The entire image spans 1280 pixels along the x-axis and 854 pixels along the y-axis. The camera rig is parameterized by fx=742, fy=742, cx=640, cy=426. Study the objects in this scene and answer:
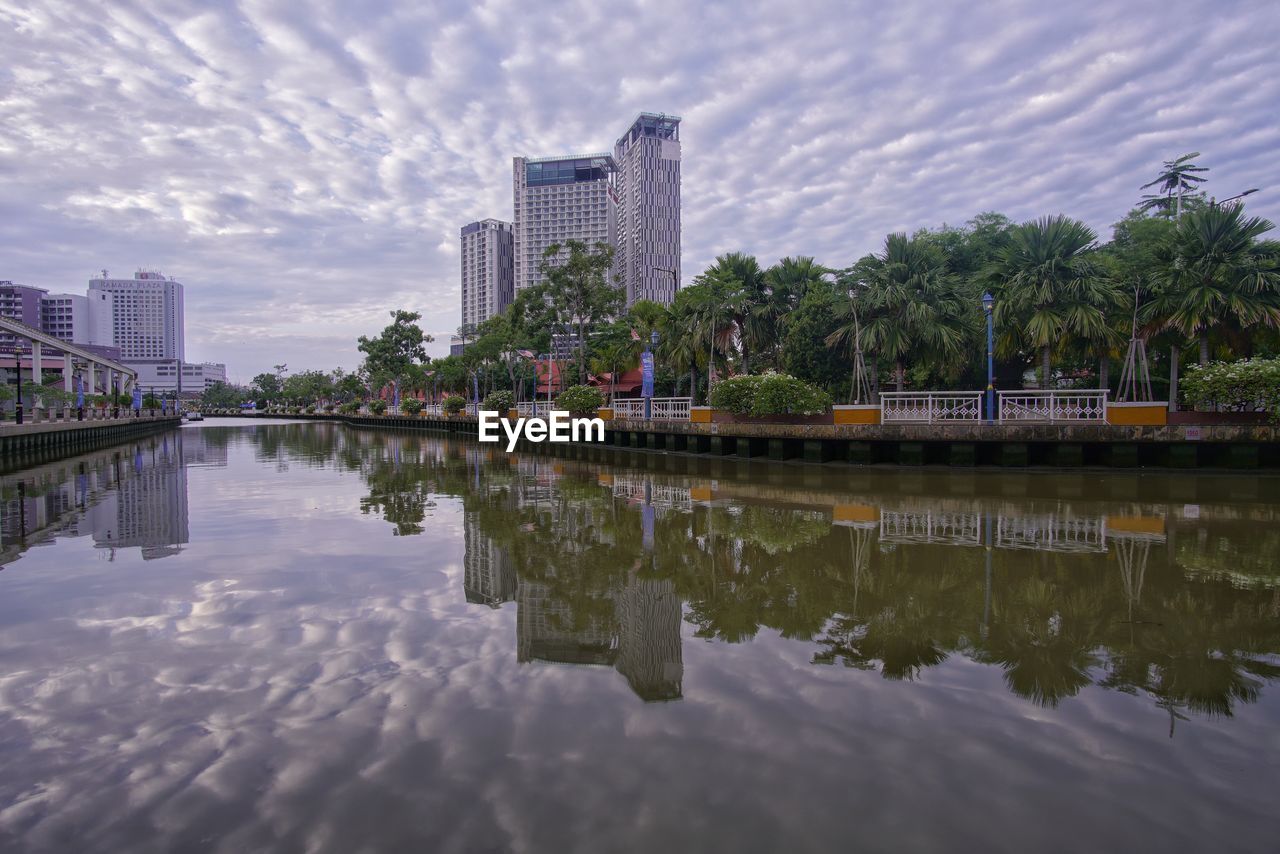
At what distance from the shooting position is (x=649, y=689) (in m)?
5.37

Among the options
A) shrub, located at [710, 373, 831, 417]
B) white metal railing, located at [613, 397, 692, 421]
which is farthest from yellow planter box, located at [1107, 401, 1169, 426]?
white metal railing, located at [613, 397, 692, 421]

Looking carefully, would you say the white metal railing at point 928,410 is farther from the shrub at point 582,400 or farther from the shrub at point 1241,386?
the shrub at point 582,400

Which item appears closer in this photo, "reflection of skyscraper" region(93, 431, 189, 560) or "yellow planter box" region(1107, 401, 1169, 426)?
"reflection of skyscraper" region(93, 431, 189, 560)

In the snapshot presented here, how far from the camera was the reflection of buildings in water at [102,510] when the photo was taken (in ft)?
39.1

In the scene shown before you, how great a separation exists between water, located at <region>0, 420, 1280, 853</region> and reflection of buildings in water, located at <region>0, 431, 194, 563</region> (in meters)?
0.41

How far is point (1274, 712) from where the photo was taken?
15.4ft

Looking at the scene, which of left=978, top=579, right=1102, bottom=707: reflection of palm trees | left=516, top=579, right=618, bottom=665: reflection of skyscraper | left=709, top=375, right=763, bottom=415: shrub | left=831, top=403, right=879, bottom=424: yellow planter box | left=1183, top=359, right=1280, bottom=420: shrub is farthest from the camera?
left=709, top=375, right=763, bottom=415: shrub

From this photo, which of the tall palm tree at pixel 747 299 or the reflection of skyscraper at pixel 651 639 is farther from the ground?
the tall palm tree at pixel 747 299

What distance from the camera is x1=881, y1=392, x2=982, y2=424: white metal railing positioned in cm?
2191

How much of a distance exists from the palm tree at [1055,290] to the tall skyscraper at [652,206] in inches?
5014

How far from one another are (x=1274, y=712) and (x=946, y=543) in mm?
5792

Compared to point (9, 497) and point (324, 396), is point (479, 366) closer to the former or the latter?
point (9, 497)

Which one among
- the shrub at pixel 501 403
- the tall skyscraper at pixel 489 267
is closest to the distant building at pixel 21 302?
the tall skyscraper at pixel 489 267

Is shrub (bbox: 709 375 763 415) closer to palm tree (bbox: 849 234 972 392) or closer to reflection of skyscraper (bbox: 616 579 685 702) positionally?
palm tree (bbox: 849 234 972 392)
